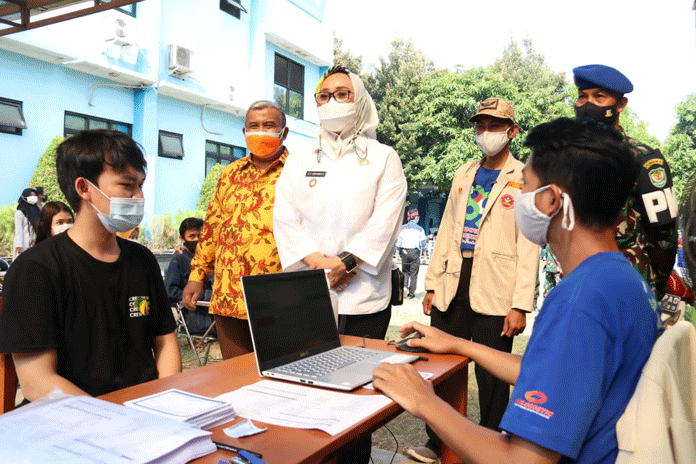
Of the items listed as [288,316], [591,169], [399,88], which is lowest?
[288,316]

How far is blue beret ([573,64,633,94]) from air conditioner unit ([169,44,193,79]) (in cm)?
1157

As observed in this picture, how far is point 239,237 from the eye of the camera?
10.2 feet

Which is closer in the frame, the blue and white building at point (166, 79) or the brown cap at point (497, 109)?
the brown cap at point (497, 109)

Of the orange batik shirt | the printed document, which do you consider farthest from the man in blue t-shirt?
the orange batik shirt

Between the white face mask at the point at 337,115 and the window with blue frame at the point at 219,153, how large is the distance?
39.3 feet

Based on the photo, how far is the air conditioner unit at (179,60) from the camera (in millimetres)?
12789

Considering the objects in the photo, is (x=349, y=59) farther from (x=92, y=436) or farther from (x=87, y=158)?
(x=92, y=436)

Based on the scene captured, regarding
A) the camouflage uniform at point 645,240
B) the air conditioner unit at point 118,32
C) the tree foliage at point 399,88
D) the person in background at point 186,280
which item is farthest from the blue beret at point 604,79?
the tree foliage at point 399,88

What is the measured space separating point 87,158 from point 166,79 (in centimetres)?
1191

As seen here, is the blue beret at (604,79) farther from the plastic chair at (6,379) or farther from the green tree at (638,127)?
the green tree at (638,127)

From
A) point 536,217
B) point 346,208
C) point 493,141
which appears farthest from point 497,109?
point 536,217

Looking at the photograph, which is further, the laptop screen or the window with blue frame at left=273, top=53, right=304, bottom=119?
the window with blue frame at left=273, top=53, right=304, bottom=119

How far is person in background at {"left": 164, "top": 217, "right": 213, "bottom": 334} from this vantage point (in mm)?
5426

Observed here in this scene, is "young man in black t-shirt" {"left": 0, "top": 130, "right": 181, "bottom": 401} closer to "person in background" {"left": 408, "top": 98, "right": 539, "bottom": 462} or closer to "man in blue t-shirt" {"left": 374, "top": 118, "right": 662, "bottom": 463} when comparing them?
"man in blue t-shirt" {"left": 374, "top": 118, "right": 662, "bottom": 463}
